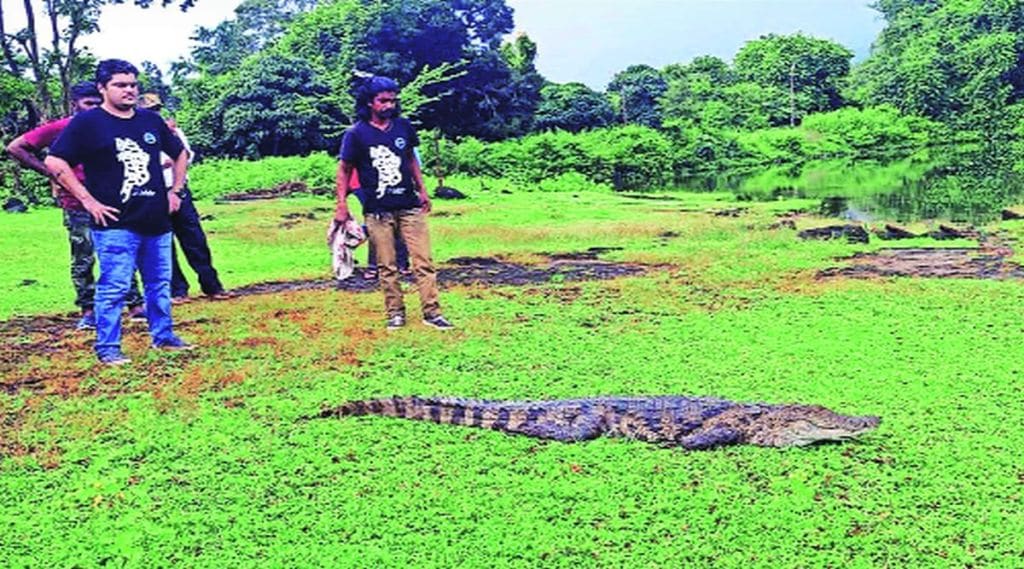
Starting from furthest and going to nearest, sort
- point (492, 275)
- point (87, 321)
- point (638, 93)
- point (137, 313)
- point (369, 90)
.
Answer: point (638, 93), point (492, 275), point (137, 313), point (87, 321), point (369, 90)

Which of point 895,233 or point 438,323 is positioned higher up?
point 895,233

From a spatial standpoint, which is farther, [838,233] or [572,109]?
[572,109]

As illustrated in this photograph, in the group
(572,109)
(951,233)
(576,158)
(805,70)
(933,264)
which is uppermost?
(805,70)

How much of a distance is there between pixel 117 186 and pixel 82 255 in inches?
57.1

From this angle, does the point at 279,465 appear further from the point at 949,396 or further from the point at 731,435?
the point at 949,396

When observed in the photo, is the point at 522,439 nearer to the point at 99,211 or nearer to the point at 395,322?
the point at 395,322

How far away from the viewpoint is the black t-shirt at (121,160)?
492 centimetres

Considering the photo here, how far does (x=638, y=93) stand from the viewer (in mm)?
44781

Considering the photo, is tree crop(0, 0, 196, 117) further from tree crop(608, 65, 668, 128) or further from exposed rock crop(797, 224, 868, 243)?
tree crop(608, 65, 668, 128)

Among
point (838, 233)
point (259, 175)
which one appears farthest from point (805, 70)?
point (838, 233)

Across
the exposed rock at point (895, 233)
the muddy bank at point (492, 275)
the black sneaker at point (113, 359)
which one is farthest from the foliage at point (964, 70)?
the black sneaker at point (113, 359)

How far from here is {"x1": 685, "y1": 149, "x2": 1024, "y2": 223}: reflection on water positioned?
1481 cm

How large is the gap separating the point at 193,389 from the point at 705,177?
26862mm

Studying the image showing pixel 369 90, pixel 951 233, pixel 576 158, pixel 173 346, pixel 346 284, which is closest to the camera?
pixel 173 346
